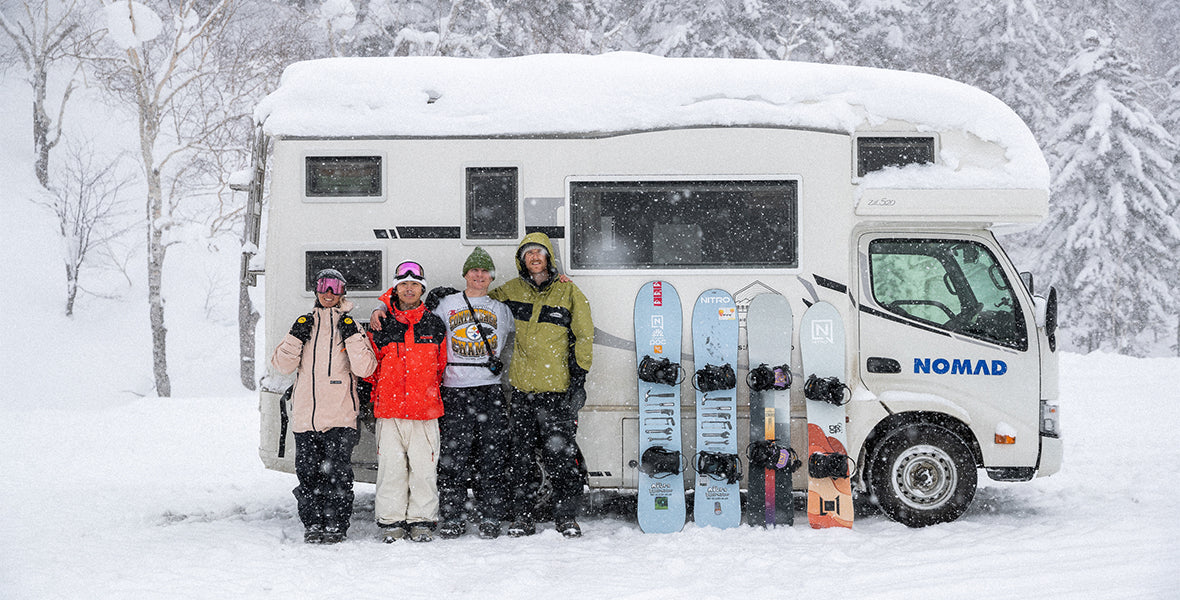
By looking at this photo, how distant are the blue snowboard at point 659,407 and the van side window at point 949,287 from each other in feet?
4.80

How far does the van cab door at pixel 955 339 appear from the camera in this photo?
20.0 feet

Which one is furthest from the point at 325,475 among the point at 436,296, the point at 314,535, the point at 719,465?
the point at 719,465

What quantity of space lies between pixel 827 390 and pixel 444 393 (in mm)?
2560

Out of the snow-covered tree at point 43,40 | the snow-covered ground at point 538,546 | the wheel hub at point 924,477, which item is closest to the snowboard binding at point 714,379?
the snow-covered ground at point 538,546

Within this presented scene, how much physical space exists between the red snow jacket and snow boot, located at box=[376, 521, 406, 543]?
0.72 metres

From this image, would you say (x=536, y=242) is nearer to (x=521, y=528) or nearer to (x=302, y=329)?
(x=302, y=329)

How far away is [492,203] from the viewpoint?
6047 mm

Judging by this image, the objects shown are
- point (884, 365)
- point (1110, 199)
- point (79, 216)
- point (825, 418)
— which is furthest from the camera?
point (1110, 199)

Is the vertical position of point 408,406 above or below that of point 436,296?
below

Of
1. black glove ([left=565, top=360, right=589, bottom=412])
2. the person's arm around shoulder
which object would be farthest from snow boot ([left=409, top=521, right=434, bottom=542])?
black glove ([left=565, top=360, right=589, bottom=412])

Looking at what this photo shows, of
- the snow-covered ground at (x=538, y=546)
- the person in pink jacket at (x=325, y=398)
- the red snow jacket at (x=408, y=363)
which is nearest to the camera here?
the snow-covered ground at (x=538, y=546)

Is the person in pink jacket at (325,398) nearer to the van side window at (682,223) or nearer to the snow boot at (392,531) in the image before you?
A: the snow boot at (392,531)

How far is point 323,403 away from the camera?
5.61m

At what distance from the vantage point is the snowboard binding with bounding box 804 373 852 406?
231 inches
